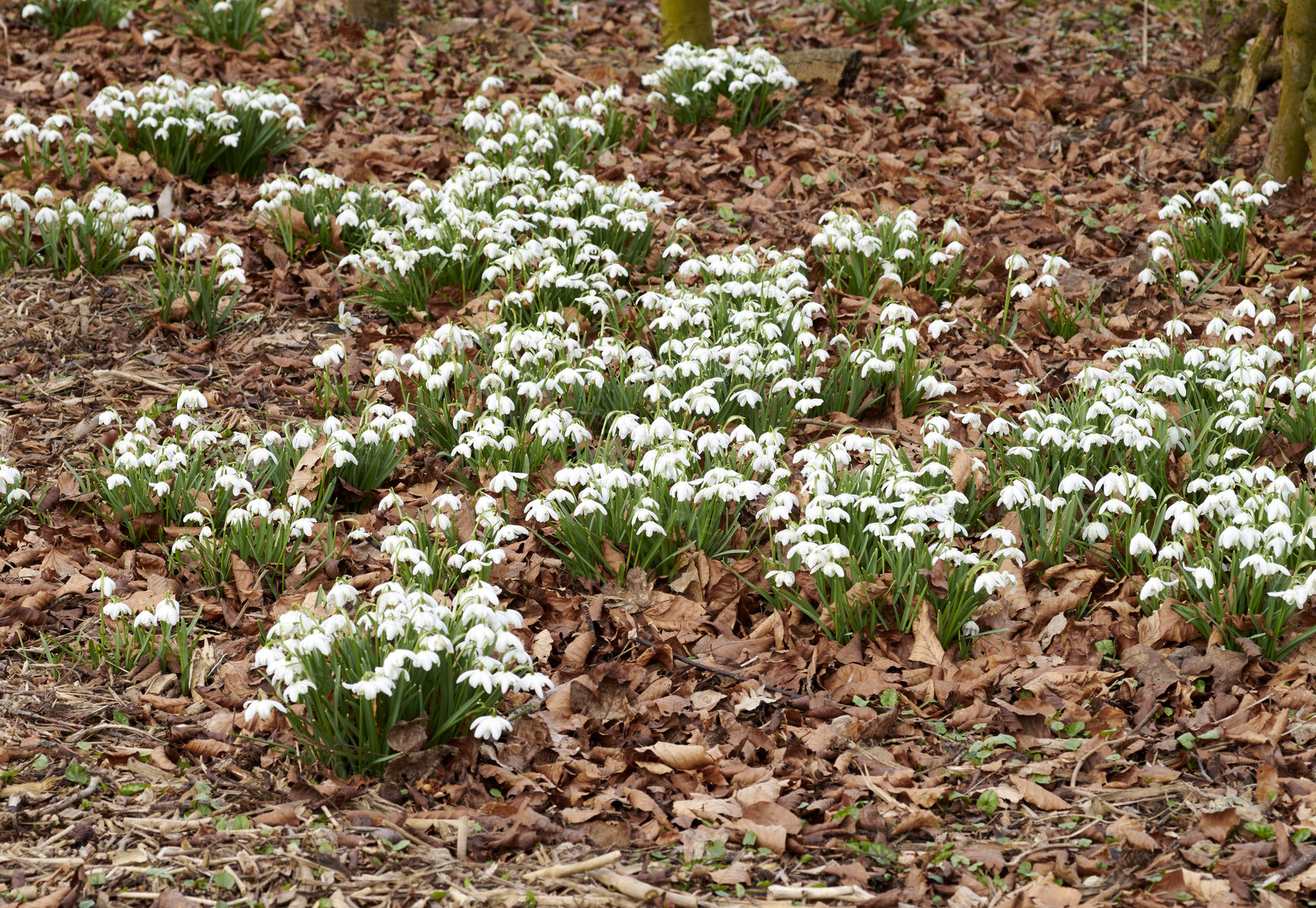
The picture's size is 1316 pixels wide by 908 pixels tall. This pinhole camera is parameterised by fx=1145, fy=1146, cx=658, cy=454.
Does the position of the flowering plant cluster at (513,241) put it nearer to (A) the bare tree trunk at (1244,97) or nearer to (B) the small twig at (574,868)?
(B) the small twig at (574,868)

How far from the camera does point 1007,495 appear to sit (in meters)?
3.37

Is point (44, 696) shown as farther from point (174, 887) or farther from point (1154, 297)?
point (1154, 297)

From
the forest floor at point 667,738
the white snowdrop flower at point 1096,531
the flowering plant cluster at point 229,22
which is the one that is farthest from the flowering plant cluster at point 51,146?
the white snowdrop flower at point 1096,531

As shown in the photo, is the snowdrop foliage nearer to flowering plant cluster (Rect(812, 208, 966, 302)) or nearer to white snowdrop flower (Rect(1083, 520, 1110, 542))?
flowering plant cluster (Rect(812, 208, 966, 302))

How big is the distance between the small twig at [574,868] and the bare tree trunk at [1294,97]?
480cm

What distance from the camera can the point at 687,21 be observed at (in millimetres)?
7254

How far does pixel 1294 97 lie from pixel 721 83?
115 inches

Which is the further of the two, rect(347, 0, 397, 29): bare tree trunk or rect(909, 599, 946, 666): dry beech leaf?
rect(347, 0, 397, 29): bare tree trunk

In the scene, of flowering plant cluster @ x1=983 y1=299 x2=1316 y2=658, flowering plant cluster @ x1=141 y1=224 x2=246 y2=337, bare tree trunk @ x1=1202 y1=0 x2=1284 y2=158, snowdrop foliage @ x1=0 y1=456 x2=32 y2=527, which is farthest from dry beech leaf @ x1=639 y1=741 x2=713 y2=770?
bare tree trunk @ x1=1202 y1=0 x2=1284 y2=158

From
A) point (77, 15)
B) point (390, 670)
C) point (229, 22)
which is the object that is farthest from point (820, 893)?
point (77, 15)

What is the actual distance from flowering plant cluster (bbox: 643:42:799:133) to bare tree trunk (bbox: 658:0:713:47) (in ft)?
2.11

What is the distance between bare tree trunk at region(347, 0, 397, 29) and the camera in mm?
7785

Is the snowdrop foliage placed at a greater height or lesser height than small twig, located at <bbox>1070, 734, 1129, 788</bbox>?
greater

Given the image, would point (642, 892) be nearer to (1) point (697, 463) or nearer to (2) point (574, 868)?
(2) point (574, 868)
